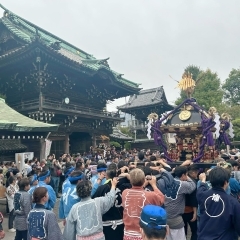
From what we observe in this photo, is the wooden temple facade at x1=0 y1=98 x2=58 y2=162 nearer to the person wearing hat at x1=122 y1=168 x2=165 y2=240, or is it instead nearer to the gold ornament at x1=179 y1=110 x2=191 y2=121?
the gold ornament at x1=179 y1=110 x2=191 y2=121

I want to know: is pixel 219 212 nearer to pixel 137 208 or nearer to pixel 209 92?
pixel 137 208

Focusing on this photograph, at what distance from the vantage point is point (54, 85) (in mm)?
17266

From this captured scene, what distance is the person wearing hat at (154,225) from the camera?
199cm

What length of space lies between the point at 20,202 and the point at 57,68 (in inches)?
496

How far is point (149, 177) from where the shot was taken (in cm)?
368

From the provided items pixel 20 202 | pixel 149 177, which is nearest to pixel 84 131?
pixel 20 202

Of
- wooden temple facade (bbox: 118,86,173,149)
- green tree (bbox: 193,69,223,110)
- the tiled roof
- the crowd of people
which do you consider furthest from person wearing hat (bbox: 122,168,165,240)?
wooden temple facade (bbox: 118,86,173,149)

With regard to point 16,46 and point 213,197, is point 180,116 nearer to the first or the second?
point 213,197

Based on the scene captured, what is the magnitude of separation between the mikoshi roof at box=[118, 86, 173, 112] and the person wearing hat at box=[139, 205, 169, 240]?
32.9m

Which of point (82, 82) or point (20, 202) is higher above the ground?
point (82, 82)

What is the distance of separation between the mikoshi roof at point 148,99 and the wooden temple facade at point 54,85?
1392 cm

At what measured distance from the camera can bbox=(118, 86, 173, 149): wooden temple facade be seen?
111 ft

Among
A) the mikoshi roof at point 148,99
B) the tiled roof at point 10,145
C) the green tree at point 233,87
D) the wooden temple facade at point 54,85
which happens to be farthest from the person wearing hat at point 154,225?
the green tree at point 233,87

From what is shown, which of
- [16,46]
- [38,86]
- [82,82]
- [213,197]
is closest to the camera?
[213,197]
